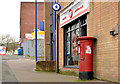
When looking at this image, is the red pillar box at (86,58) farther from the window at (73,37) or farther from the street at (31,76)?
the window at (73,37)

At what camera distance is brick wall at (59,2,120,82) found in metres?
8.20

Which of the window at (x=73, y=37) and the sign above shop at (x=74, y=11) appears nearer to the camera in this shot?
the sign above shop at (x=74, y=11)

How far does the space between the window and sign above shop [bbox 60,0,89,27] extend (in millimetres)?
291

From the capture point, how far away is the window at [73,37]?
11.7 m

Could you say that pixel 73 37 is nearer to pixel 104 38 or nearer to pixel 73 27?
pixel 73 27

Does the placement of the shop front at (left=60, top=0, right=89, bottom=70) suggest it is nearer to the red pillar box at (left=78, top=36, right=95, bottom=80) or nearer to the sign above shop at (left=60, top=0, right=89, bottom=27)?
the sign above shop at (left=60, top=0, right=89, bottom=27)

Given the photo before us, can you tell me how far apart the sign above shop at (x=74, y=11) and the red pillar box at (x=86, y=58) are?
1625 millimetres

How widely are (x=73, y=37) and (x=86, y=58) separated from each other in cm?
396

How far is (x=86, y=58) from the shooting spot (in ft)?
30.8

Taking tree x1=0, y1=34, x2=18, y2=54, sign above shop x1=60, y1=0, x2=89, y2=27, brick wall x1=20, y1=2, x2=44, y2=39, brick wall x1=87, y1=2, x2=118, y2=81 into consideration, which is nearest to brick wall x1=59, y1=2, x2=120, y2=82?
brick wall x1=87, y1=2, x2=118, y2=81

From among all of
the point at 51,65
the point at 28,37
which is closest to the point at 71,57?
the point at 51,65

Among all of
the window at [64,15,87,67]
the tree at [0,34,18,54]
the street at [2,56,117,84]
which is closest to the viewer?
the street at [2,56,117,84]

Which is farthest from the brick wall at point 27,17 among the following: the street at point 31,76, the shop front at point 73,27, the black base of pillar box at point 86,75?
the black base of pillar box at point 86,75

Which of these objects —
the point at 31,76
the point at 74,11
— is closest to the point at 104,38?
the point at 74,11
